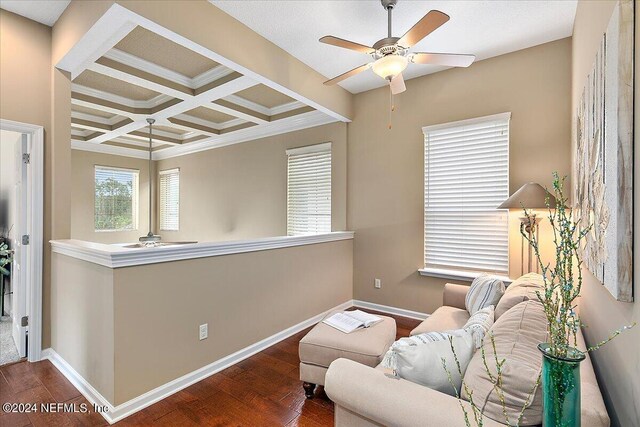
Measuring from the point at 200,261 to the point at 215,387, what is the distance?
0.98m

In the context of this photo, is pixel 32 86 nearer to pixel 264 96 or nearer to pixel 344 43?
pixel 264 96

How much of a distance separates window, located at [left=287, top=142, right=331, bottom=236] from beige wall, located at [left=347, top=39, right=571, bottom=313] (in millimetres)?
377

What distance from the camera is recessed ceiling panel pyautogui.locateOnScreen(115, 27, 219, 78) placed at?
2846 mm

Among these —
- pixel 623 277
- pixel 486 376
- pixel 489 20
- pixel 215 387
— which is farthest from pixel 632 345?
pixel 489 20

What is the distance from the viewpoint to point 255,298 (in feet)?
9.68

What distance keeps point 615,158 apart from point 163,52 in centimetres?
364

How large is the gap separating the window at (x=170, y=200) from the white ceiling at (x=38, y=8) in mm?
4113

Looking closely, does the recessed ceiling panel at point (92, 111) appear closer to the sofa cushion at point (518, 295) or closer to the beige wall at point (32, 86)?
the beige wall at point (32, 86)

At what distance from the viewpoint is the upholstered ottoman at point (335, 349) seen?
202 centimetres

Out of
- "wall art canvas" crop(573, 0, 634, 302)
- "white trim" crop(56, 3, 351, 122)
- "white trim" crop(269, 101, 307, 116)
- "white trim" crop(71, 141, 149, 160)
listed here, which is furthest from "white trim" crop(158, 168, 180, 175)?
"wall art canvas" crop(573, 0, 634, 302)

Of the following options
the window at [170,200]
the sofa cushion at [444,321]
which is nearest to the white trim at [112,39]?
the sofa cushion at [444,321]

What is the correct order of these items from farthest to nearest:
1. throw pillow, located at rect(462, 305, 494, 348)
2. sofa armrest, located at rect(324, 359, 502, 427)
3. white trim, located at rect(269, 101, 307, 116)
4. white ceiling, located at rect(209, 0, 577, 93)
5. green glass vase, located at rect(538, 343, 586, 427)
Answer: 1. white trim, located at rect(269, 101, 307, 116)
2. white ceiling, located at rect(209, 0, 577, 93)
3. throw pillow, located at rect(462, 305, 494, 348)
4. sofa armrest, located at rect(324, 359, 502, 427)
5. green glass vase, located at rect(538, 343, 586, 427)

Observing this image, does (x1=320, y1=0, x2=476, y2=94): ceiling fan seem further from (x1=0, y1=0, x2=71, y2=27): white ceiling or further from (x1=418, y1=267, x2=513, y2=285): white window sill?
(x1=0, y1=0, x2=71, y2=27): white ceiling

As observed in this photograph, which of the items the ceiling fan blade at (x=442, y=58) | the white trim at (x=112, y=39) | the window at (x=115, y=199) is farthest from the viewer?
the window at (x=115, y=199)
